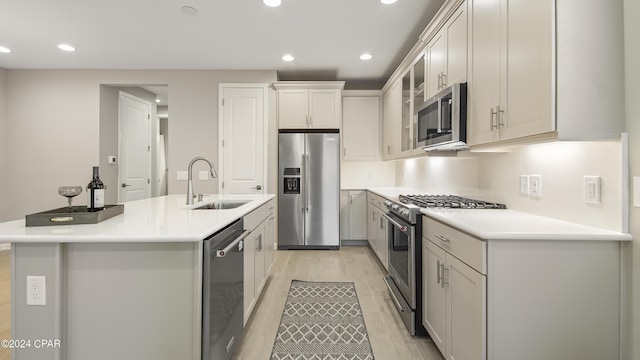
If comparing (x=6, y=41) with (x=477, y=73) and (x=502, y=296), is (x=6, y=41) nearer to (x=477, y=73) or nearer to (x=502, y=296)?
(x=477, y=73)

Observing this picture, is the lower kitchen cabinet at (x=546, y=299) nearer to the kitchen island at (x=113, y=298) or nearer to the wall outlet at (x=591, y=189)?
the wall outlet at (x=591, y=189)

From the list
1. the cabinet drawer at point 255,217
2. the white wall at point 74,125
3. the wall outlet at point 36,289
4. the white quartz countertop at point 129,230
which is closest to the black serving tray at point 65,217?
the white quartz countertop at point 129,230

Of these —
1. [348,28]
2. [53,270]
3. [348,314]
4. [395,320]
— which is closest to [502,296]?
[395,320]

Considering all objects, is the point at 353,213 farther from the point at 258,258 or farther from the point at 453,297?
the point at 453,297

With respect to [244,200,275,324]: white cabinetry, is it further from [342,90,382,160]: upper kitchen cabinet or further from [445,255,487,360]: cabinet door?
[342,90,382,160]: upper kitchen cabinet

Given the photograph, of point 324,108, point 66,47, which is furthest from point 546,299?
point 66,47

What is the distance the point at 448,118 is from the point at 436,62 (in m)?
0.67

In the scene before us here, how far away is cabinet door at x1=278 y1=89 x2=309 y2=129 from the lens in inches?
180

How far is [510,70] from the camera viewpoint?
160cm

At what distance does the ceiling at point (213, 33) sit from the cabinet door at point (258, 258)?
202cm

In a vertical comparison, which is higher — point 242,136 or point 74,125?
point 74,125

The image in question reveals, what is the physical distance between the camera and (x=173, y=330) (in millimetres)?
1382

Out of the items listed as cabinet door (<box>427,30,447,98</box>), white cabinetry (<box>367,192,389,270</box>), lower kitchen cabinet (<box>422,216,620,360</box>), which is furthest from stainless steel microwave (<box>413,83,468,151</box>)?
white cabinetry (<box>367,192,389,270</box>)

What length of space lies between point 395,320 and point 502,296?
1.23 metres
